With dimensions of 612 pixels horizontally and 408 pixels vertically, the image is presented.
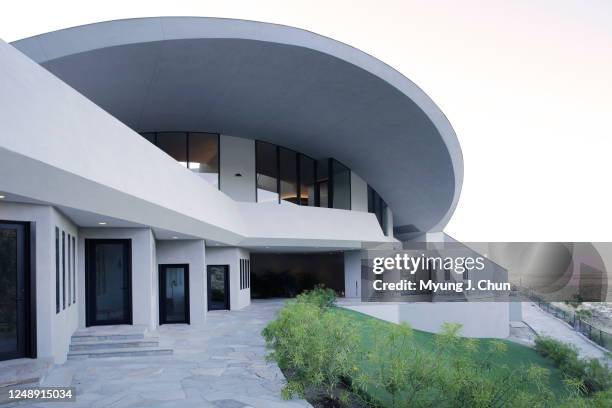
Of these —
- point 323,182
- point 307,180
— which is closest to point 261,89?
point 307,180

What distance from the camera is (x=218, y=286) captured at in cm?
2456

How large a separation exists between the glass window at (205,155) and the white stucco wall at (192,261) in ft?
22.6

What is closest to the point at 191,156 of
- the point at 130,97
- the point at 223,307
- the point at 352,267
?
the point at 130,97

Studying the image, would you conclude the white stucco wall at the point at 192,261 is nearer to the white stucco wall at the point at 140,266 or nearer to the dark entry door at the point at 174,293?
the dark entry door at the point at 174,293

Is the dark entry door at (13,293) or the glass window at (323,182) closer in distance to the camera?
the dark entry door at (13,293)

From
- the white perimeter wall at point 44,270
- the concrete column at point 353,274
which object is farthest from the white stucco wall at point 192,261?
the concrete column at point 353,274

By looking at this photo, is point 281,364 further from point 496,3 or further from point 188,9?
point 496,3

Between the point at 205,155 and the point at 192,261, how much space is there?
8198 mm

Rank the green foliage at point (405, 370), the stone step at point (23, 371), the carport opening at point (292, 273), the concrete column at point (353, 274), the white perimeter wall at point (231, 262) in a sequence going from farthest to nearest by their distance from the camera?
the carport opening at point (292, 273) → the concrete column at point (353, 274) → the white perimeter wall at point (231, 262) → the stone step at point (23, 371) → the green foliage at point (405, 370)

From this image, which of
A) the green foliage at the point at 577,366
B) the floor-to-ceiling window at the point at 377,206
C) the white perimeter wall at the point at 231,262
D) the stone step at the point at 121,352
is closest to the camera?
the stone step at the point at 121,352

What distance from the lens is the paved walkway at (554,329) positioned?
24.2m

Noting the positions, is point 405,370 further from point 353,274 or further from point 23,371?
point 353,274

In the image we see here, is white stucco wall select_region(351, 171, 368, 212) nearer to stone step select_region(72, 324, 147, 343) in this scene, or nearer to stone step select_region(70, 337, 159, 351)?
stone step select_region(72, 324, 147, 343)

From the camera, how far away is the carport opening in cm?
3603
